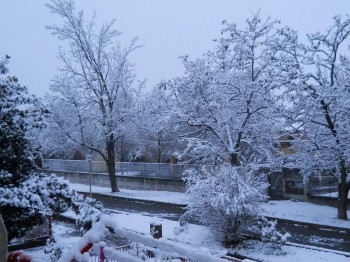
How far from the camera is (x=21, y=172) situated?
34.5ft

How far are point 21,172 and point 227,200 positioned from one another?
23.1 ft

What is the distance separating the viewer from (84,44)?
31.4 m

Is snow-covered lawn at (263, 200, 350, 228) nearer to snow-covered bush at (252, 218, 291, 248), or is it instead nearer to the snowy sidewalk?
the snowy sidewalk

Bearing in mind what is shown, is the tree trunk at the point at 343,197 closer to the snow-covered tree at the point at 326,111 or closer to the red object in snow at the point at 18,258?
the snow-covered tree at the point at 326,111

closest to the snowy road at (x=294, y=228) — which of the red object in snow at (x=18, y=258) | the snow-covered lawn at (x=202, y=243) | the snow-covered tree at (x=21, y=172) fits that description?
the snow-covered lawn at (x=202, y=243)

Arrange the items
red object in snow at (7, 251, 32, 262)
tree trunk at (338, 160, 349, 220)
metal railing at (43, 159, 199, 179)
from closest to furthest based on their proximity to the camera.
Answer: red object in snow at (7, 251, 32, 262), tree trunk at (338, 160, 349, 220), metal railing at (43, 159, 199, 179)

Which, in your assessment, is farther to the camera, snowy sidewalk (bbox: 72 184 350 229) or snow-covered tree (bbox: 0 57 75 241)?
snowy sidewalk (bbox: 72 184 350 229)

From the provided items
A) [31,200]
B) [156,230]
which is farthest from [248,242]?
[31,200]

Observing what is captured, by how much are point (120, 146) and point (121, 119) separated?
1230 cm

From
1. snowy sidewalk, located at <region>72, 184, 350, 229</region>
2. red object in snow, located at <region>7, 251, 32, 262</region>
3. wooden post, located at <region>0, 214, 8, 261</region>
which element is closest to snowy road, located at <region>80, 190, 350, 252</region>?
snowy sidewalk, located at <region>72, 184, 350, 229</region>

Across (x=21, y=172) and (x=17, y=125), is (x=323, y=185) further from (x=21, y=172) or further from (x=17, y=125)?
(x=17, y=125)

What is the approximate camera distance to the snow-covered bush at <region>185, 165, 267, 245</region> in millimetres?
14305

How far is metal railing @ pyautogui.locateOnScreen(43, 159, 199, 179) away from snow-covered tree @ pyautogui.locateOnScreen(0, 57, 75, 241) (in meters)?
16.4

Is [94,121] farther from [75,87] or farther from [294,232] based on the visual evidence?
[294,232]
